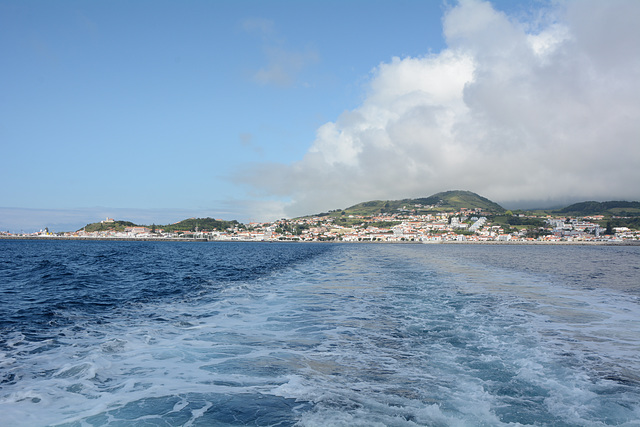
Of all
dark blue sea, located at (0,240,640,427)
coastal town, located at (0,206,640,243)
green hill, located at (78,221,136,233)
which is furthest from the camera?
green hill, located at (78,221,136,233)

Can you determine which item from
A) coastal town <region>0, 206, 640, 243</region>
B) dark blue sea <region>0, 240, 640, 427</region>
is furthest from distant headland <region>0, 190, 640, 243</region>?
dark blue sea <region>0, 240, 640, 427</region>

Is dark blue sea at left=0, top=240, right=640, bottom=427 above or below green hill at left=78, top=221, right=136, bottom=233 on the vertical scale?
below

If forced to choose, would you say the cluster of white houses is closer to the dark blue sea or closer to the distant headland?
the distant headland

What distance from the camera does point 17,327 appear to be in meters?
8.71

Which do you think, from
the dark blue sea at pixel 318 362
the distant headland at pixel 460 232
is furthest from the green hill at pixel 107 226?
the dark blue sea at pixel 318 362

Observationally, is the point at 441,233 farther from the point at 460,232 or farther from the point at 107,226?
the point at 107,226

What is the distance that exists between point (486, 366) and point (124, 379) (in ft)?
18.5

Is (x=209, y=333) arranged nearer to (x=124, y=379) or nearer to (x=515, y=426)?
(x=124, y=379)

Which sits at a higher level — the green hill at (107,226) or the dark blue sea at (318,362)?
the green hill at (107,226)

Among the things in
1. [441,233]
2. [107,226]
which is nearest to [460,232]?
[441,233]

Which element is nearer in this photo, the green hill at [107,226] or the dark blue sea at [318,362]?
the dark blue sea at [318,362]

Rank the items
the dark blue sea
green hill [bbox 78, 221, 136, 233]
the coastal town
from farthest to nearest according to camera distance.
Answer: green hill [bbox 78, 221, 136, 233] < the coastal town < the dark blue sea

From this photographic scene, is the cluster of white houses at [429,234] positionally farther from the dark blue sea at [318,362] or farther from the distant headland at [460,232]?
the dark blue sea at [318,362]

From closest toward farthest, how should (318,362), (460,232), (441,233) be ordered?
(318,362) < (460,232) < (441,233)
